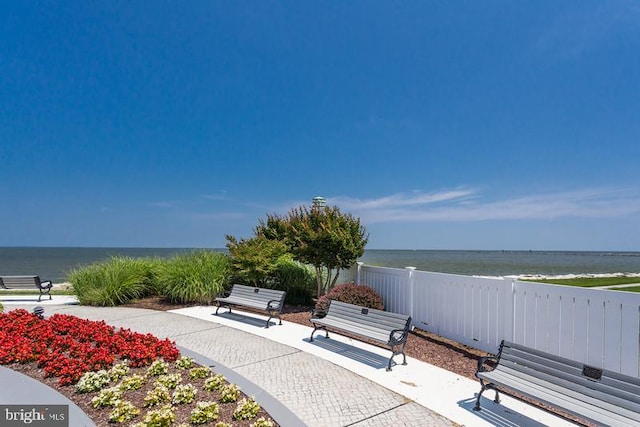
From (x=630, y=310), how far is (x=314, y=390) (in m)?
4.07

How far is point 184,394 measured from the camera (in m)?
3.80

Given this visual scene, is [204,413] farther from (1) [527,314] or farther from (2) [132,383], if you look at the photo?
(1) [527,314]

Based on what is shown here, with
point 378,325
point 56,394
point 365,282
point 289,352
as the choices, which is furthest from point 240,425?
point 365,282

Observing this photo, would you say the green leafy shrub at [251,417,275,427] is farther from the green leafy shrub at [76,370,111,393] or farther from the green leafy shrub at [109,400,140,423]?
the green leafy shrub at [76,370,111,393]

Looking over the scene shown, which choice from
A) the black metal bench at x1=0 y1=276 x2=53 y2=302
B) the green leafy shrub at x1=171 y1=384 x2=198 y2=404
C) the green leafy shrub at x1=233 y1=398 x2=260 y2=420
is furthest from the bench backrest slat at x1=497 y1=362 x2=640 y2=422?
the black metal bench at x1=0 y1=276 x2=53 y2=302

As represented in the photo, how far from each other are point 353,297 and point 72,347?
5.33 m

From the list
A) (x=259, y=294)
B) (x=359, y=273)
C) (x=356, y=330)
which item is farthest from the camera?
(x=359, y=273)

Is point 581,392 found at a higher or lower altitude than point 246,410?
higher

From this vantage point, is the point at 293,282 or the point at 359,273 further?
the point at 293,282

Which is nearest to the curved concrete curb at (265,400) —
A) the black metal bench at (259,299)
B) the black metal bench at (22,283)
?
the black metal bench at (259,299)

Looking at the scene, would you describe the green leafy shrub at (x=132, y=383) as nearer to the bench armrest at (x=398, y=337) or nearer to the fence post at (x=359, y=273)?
the bench armrest at (x=398, y=337)

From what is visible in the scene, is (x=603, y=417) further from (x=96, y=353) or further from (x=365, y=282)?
(x=365, y=282)

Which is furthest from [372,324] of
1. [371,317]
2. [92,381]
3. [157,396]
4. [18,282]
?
[18,282]

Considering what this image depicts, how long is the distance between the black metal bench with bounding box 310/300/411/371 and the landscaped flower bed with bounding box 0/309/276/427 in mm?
2418
